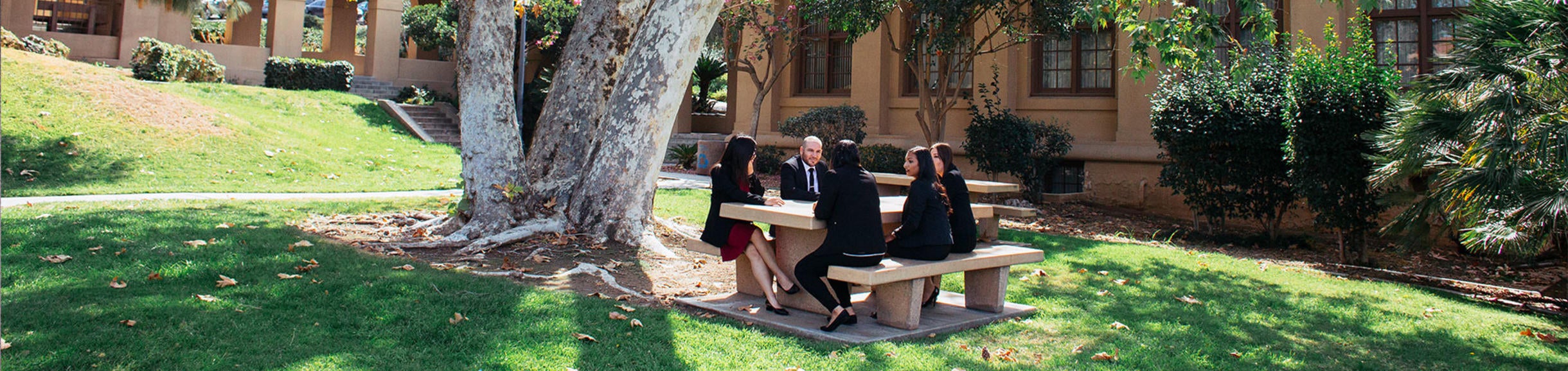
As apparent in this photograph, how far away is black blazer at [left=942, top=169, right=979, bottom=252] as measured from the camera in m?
6.98

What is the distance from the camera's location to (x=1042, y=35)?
610 inches

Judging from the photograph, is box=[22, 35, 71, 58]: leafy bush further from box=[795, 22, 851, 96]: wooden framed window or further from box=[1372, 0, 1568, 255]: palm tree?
box=[1372, 0, 1568, 255]: palm tree

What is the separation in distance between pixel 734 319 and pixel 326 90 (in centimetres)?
2137

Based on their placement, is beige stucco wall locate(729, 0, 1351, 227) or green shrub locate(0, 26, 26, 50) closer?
beige stucco wall locate(729, 0, 1351, 227)

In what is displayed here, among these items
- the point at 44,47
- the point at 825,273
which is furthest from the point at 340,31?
the point at 825,273

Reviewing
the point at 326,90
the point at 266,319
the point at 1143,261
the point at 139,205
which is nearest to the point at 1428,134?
the point at 1143,261

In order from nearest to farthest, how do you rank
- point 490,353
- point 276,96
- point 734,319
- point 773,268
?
point 490,353 < point 734,319 < point 773,268 < point 276,96

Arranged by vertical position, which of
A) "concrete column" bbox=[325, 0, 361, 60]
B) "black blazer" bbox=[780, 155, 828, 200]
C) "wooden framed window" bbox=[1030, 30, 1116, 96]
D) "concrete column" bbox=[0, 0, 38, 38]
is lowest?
"black blazer" bbox=[780, 155, 828, 200]

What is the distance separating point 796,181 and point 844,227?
1789mm

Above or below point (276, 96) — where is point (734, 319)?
below

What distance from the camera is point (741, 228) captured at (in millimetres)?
7000

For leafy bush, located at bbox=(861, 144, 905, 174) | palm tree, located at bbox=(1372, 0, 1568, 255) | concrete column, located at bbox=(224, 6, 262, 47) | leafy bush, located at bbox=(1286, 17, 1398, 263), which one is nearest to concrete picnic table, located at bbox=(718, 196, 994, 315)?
palm tree, located at bbox=(1372, 0, 1568, 255)

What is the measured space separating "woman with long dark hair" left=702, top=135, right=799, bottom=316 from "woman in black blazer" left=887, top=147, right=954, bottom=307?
0.87m

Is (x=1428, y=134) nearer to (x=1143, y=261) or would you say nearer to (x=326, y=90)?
(x=1143, y=261)
